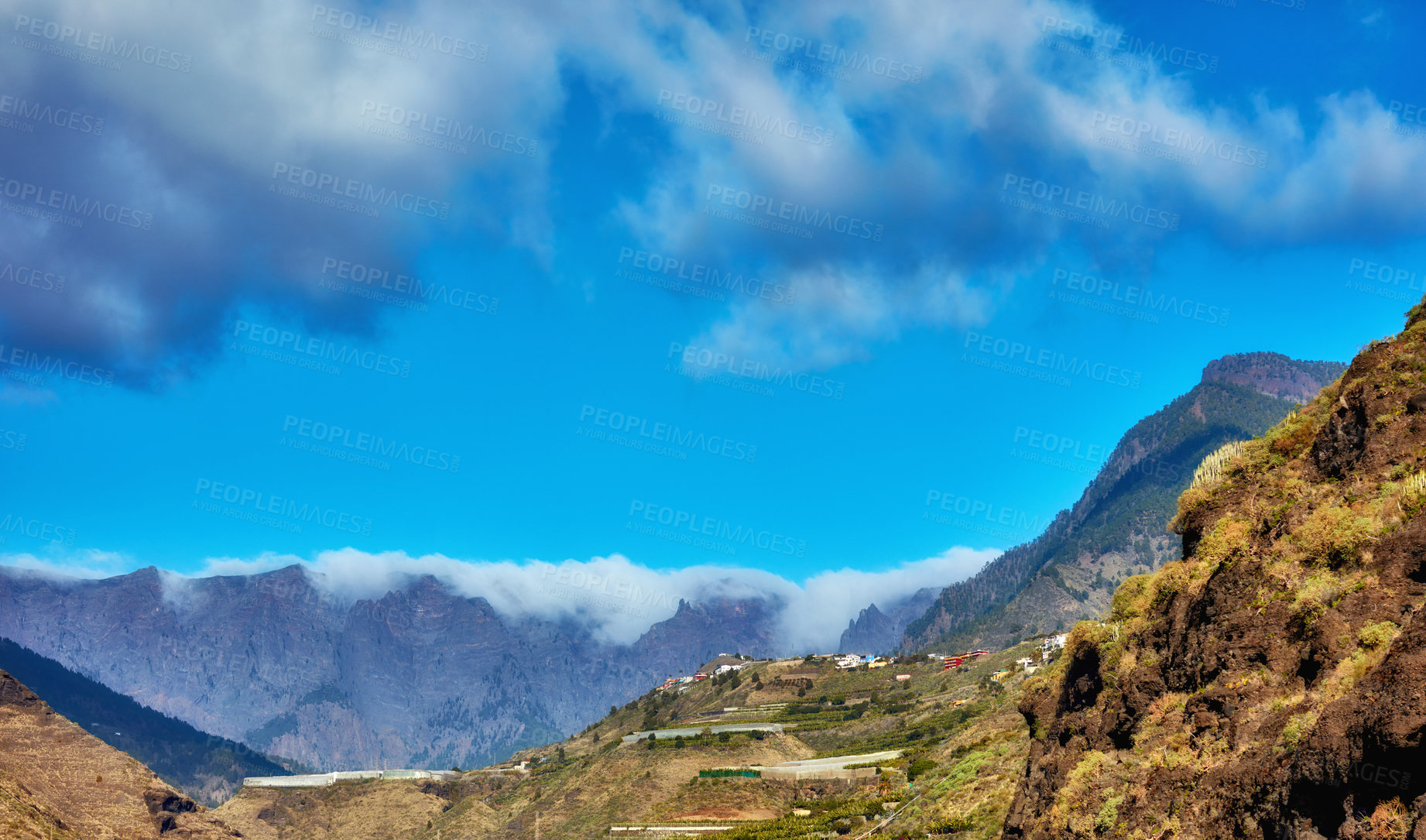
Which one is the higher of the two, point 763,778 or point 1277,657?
point 1277,657

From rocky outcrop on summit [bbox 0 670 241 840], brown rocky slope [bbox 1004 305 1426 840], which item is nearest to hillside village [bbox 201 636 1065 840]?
brown rocky slope [bbox 1004 305 1426 840]

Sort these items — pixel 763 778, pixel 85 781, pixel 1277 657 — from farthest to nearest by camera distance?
pixel 85 781 → pixel 763 778 → pixel 1277 657

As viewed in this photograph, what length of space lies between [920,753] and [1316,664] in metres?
92.0

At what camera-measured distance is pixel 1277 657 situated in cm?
1733

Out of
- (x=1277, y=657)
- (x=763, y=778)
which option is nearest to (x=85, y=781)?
(x=763, y=778)

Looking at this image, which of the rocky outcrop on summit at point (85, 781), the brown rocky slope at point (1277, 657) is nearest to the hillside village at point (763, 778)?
the brown rocky slope at point (1277, 657)

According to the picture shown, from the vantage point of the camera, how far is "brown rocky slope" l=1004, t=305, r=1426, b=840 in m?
12.8

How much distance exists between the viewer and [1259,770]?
593 inches

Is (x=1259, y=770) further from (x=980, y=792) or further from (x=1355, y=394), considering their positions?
(x=980, y=792)

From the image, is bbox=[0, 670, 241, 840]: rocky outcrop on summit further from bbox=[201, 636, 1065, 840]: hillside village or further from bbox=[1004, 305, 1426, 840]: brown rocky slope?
bbox=[1004, 305, 1426, 840]: brown rocky slope

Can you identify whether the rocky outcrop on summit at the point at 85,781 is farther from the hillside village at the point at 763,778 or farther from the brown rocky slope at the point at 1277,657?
the brown rocky slope at the point at 1277,657

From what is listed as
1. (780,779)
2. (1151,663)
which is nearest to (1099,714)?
(1151,663)

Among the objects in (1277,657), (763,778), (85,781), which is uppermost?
(85,781)

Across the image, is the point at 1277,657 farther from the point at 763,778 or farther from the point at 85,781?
the point at 85,781
